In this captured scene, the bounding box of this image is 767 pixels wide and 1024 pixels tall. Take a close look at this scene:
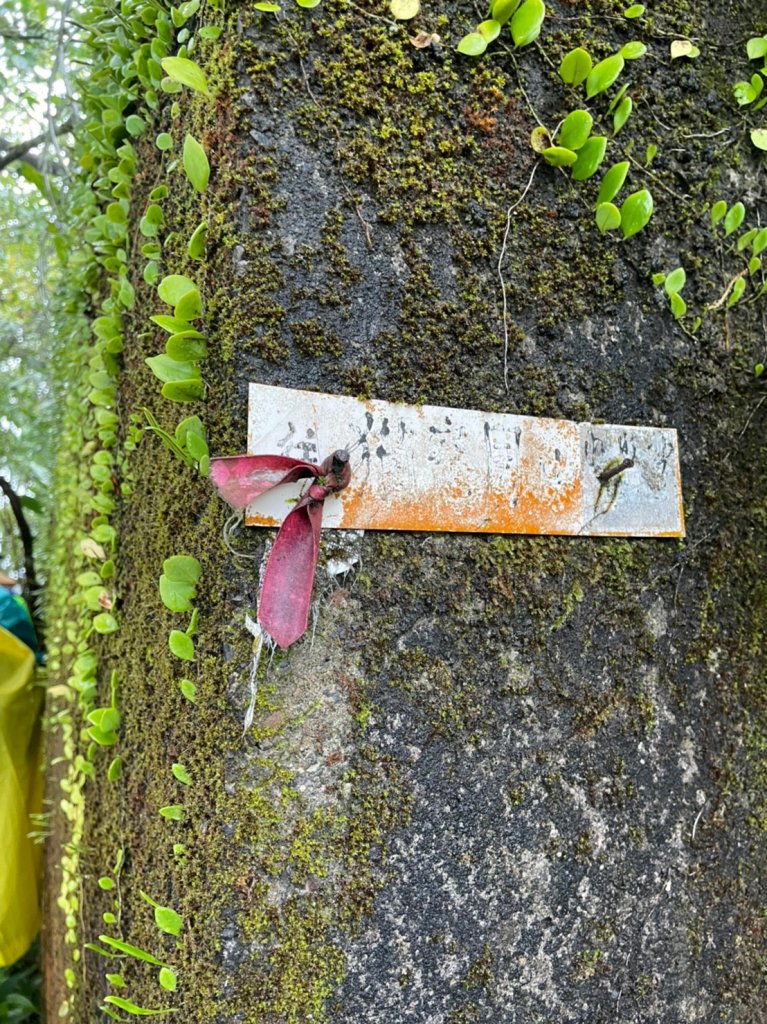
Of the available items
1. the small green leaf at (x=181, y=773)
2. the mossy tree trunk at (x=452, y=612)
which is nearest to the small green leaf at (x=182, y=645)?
the mossy tree trunk at (x=452, y=612)

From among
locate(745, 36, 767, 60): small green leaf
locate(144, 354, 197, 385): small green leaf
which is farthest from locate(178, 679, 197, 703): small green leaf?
locate(745, 36, 767, 60): small green leaf

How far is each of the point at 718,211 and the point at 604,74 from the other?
296 millimetres

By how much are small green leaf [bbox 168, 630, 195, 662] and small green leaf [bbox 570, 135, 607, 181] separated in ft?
2.86

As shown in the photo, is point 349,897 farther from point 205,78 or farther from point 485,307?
point 205,78

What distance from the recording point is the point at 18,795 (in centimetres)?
163

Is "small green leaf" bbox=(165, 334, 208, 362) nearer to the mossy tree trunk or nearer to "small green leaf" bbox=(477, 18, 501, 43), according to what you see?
the mossy tree trunk

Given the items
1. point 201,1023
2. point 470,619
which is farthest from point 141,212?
point 201,1023

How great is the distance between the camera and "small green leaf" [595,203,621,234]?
1074 mm

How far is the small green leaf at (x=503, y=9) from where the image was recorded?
3.22 feet

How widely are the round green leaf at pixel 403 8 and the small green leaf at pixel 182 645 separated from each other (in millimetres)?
872

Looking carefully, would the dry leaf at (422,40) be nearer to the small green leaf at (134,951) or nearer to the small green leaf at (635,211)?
the small green leaf at (635,211)

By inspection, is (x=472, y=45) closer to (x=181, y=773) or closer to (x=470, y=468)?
(x=470, y=468)

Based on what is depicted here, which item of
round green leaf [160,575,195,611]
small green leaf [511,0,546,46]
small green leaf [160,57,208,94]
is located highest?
small green leaf [511,0,546,46]

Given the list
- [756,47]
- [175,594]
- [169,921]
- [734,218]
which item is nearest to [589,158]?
[734,218]
